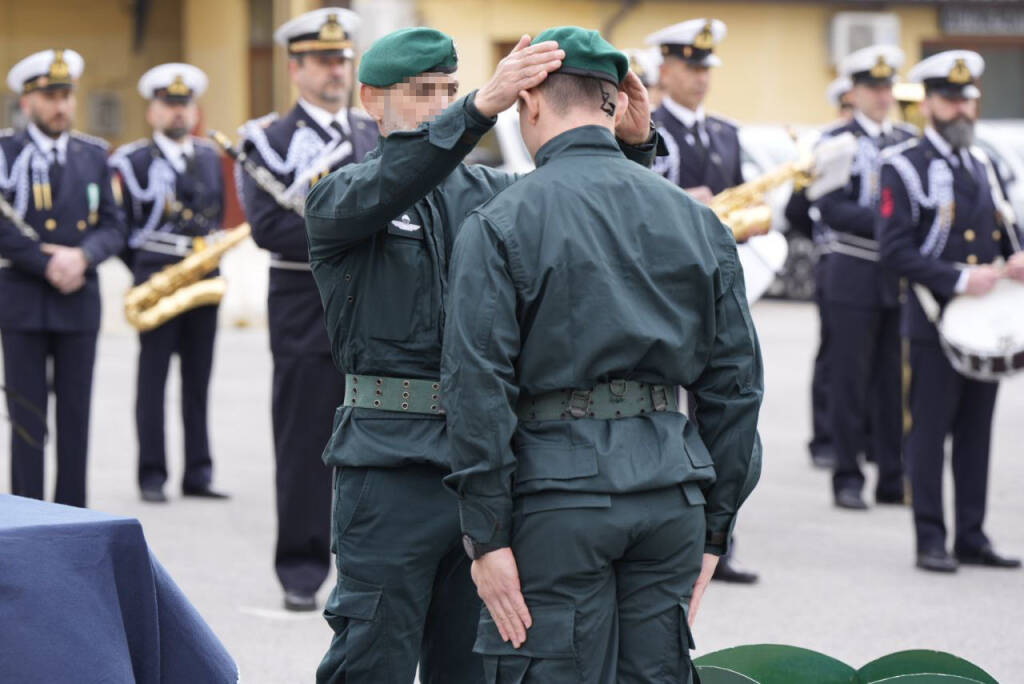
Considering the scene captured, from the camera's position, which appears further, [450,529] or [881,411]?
[881,411]

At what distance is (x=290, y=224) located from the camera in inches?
257

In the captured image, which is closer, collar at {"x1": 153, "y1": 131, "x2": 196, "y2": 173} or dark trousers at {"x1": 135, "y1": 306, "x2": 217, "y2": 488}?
dark trousers at {"x1": 135, "y1": 306, "x2": 217, "y2": 488}

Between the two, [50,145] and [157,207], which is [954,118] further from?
[157,207]

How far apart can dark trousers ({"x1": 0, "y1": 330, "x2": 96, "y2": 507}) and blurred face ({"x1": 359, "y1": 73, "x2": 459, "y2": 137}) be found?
13.5 feet

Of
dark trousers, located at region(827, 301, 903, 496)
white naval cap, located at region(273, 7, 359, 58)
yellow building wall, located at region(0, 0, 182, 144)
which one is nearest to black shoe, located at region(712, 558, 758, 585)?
Answer: dark trousers, located at region(827, 301, 903, 496)

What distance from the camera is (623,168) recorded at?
3604 millimetres

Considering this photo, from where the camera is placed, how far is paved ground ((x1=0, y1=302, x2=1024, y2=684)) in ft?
20.7

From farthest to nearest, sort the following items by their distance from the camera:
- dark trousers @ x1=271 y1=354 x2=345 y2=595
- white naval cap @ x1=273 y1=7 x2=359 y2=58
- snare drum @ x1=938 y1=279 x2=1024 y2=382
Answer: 1. snare drum @ x1=938 y1=279 x2=1024 y2=382
2. white naval cap @ x1=273 y1=7 x2=359 y2=58
3. dark trousers @ x1=271 y1=354 x2=345 y2=595

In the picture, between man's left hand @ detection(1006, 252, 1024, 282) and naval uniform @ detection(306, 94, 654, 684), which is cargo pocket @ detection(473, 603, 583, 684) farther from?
man's left hand @ detection(1006, 252, 1024, 282)

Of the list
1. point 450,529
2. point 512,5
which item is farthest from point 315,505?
point 512,5

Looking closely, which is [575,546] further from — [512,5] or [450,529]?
[512,5]

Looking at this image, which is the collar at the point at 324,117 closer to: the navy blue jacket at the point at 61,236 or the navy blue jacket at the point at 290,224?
the navy blue jacket at the point at 290,224

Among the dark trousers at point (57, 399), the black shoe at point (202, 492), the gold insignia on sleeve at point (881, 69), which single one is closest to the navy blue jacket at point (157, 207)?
the black shoe at point (202, 492)

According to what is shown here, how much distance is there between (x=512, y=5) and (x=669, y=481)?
72.8 feet
